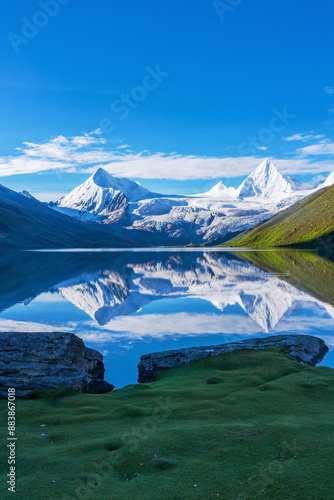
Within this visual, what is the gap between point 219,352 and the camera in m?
25.3

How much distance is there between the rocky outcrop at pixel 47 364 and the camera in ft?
66.3

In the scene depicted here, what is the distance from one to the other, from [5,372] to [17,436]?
734 centimetres

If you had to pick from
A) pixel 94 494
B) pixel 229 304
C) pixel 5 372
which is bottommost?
pixel 94 494

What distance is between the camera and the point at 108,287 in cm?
6412

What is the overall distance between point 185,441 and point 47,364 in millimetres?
12257

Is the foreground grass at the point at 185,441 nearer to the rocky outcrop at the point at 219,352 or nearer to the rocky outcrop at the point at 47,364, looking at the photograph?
the rocky outcrop at the point at 47,364

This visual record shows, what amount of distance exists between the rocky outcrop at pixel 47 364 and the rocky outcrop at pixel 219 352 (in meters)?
3.15

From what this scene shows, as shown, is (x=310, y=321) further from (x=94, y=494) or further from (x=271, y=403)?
(x=94, y=494)

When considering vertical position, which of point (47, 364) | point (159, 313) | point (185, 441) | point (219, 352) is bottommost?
point (185, 441)

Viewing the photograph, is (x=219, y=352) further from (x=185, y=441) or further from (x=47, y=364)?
(x=185, y=441)

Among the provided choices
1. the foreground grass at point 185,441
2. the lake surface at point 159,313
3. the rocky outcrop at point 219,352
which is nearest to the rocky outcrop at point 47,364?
the foreground grass at point 185,441

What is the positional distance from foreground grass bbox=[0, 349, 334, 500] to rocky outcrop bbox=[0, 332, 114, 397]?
5.26 ft

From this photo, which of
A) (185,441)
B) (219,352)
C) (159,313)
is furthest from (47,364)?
(159,313)

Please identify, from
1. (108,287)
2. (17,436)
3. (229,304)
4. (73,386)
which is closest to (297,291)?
(229,304)
